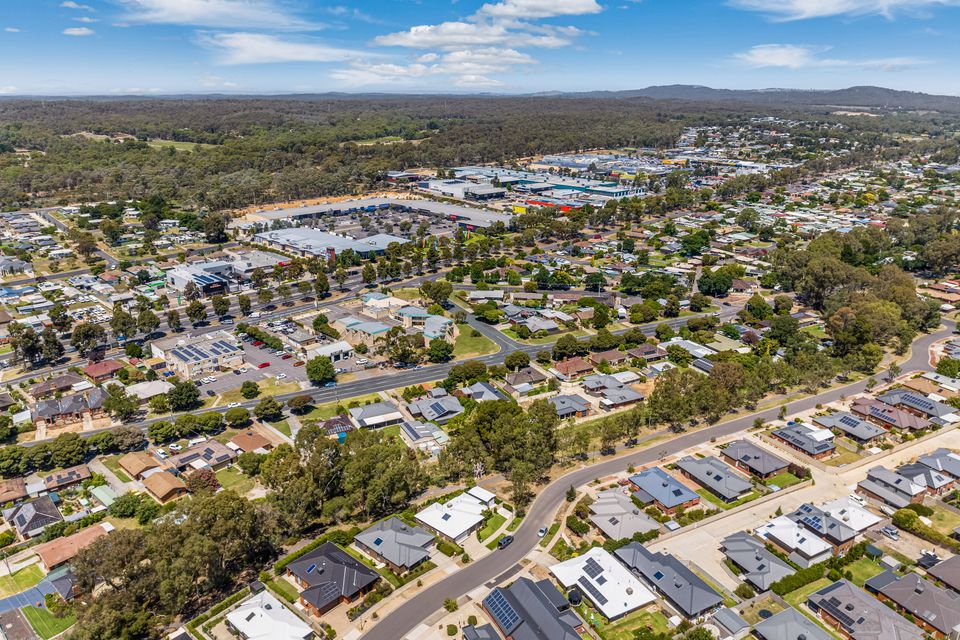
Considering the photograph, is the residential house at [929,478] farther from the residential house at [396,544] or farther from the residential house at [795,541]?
the residential house at [396,544]

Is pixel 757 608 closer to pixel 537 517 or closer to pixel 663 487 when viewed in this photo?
pixel 663 487

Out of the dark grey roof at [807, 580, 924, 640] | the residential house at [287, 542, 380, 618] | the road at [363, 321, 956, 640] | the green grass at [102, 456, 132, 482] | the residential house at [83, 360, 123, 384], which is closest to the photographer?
the dark grey roof at [807, 580, 924, 640]

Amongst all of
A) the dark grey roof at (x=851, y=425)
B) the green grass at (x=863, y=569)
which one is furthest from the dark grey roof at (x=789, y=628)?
the dark grey roof at (x=851, y=425)

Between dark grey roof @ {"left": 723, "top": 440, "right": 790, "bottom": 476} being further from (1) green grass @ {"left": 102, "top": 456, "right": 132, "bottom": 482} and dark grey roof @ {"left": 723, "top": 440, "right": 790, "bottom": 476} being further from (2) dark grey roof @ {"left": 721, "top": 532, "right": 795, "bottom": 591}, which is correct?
(1) green grass @ {"left": 102, "top": 456, "right": 132, "bottom": 482}

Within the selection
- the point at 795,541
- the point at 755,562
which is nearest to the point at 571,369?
the point at 795,541

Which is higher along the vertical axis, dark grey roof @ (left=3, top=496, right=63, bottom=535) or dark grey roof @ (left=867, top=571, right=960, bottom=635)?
dark grey roof @ (left=867, top=571, right=960, bottom=635)

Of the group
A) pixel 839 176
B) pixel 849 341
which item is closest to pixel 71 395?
pixel 849 341

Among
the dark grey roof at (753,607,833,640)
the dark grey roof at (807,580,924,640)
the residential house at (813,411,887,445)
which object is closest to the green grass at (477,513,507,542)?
the dark grey roof at (753,607,833,640)
